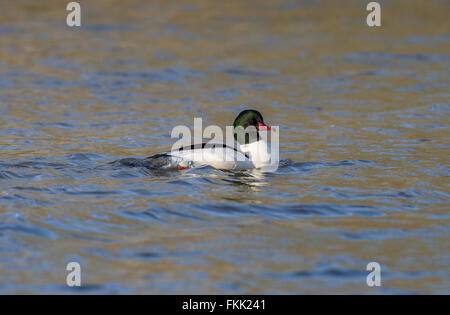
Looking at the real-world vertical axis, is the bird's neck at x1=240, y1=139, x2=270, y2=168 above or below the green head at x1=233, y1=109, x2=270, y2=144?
below

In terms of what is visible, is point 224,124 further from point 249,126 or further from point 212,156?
point 212,156

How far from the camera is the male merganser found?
1022 cm

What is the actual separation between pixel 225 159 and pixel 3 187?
9.34 feet

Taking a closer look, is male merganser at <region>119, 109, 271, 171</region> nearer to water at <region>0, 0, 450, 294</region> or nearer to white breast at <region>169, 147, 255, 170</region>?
white breast at <region>169, 147, 255, 170</region>

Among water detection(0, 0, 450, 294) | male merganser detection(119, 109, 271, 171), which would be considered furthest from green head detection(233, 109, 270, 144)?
water detection(0, 0, 450, 294)

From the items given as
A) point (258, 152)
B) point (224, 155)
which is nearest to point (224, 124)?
point (258, 152)

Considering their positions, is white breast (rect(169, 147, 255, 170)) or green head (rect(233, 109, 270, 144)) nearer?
white breast (rect(169, 147, 255, 170))

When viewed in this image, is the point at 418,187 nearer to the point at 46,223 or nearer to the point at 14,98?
the point at 46,223

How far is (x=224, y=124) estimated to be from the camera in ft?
45.1

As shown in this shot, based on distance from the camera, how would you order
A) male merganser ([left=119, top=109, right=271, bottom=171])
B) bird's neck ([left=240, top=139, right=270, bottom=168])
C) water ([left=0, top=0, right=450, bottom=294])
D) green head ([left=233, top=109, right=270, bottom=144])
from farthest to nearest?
green head ([left=233, top=109, right=270, bottom=144]), bird's neck ([left=240, top=139, right=270, bottom=168]), male merganser ([left=119, top=109, right=271, bottom=171]), water ([left=0, top=0, right=450, bottom=294])

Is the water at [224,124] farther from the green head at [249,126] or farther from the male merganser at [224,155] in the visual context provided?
the green head at [249,126]

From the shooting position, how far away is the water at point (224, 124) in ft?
23.0

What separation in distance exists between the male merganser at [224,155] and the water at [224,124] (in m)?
0.18

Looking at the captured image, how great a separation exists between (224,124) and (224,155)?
3.48 metres
